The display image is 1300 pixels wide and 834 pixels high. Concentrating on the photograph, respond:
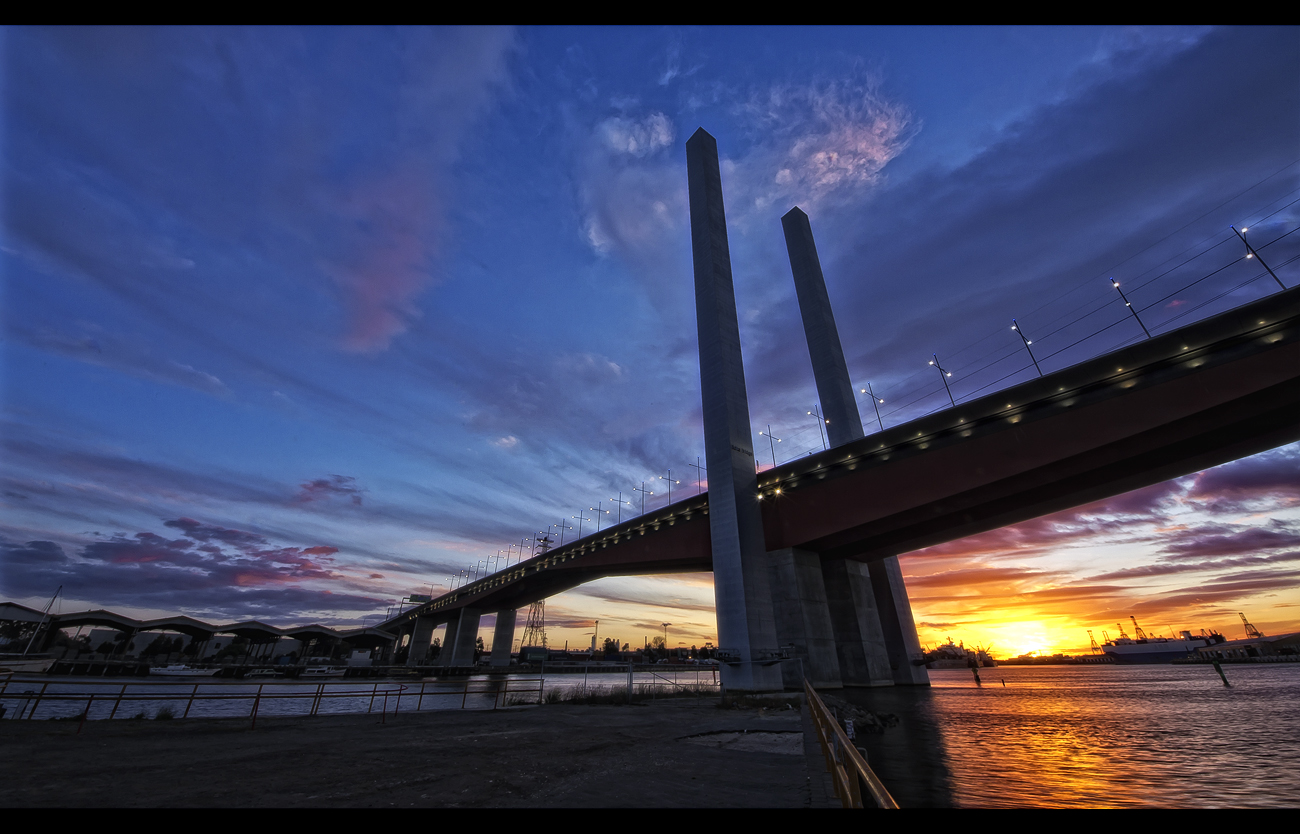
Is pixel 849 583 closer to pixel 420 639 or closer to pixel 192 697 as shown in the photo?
pixel 192 697

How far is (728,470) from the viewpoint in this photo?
149 feet

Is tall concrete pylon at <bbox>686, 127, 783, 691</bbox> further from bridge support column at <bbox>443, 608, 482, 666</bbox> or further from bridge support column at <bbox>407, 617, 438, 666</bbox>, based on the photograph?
bridge support column at <bbox>407, 617, 438, 666</bbox>

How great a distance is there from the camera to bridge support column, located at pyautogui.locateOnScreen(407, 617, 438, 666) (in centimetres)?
13162

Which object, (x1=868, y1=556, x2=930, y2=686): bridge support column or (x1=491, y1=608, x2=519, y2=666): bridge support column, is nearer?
(x1=868, y1=556, x2=930, y2=686): bridge support column

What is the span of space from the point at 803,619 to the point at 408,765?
38.5 metres

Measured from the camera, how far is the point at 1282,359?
88.8 ft

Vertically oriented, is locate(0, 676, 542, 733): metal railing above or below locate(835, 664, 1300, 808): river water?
above

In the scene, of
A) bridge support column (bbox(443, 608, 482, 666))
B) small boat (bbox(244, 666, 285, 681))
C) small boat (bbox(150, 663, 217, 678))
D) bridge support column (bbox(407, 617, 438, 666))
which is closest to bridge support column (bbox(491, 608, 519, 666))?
bridge support column (bbox(443, 608, 482, 666))

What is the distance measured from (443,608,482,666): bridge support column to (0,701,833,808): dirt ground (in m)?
104

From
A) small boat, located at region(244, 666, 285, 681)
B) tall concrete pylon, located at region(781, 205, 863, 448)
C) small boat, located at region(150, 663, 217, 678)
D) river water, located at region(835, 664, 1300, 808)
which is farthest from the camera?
small boat, located at region(244, 666, 285, 681)

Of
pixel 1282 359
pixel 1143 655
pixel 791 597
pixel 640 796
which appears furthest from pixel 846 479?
pixel 1143 655

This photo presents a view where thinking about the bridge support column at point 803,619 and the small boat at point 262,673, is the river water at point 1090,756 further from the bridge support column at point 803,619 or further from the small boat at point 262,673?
the small boat at point 262,673

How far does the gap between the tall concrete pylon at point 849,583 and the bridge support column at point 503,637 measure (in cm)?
8529
